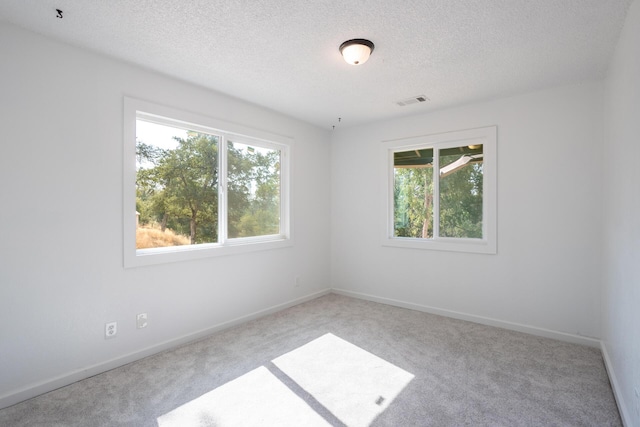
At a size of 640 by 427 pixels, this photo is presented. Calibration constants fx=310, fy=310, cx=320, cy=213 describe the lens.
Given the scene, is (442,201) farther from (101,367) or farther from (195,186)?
(101,367)

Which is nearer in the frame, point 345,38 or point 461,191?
point 345,38

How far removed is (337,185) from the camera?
4820 millimetres

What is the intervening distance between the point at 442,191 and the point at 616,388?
7.90 ft

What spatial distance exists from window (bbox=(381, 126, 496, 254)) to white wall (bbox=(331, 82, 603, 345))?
0.11m

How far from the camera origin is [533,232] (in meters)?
3.28

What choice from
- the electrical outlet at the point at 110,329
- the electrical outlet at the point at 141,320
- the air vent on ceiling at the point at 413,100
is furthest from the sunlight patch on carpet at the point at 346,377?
the air vent on ceiling at the point at 413,100

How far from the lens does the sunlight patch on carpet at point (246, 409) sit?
191cm

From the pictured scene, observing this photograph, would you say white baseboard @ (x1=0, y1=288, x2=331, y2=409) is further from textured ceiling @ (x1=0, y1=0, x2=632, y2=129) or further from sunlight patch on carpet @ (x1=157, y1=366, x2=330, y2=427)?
textured ceiling @ (x1=0, y1=0, x2=632, y2=129)

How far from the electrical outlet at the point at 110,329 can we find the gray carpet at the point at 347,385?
0.28 metres

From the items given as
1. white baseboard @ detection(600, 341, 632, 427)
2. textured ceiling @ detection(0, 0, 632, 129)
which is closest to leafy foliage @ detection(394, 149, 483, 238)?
textured ceiling @ detection(0, 0, 632, 129)

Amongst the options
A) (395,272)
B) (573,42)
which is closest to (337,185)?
(395,272)

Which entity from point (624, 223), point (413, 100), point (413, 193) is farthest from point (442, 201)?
point (624, 223)

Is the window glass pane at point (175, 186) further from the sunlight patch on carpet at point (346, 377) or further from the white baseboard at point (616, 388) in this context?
the white baseboard at point (616, 388)

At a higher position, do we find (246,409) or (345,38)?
(345,38)
